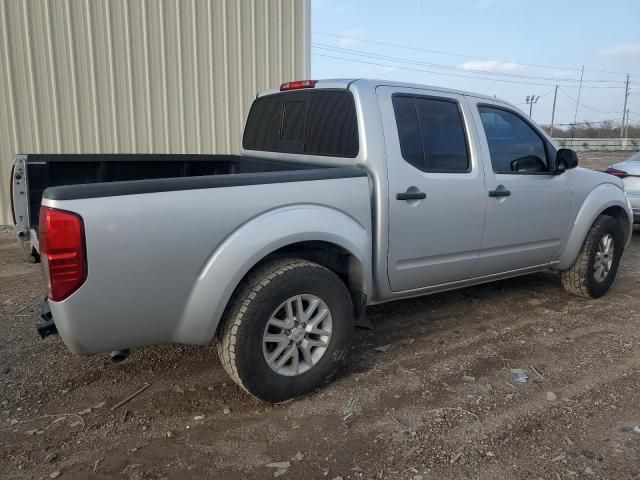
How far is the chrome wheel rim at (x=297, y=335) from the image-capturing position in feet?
9.71

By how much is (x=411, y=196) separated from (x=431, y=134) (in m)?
0.56

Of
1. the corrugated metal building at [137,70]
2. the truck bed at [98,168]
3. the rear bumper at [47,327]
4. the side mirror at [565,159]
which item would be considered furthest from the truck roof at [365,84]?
the corrugated metal building at [137,70]

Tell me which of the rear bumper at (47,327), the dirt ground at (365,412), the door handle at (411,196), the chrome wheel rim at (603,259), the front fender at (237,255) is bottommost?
the dirt ground at (365,412)

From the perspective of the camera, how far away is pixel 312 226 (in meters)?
2.99

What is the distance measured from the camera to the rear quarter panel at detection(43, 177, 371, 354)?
2371 mm

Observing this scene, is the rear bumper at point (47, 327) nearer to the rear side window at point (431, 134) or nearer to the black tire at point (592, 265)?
the rear side window at point (431, 134)

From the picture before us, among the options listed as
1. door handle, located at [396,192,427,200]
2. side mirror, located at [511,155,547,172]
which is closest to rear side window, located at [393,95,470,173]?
door handle, located at [396,192,427,200]

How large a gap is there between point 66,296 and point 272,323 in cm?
107

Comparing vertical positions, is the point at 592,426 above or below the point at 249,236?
below

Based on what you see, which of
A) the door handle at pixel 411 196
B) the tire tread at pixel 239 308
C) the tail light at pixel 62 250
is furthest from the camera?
the door handle at pixel 411 196

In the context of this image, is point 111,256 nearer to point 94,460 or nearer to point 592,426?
point 94,460

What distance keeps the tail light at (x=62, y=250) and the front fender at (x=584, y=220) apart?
13.3ft

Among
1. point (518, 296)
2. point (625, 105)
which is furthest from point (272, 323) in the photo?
point (625, 105)

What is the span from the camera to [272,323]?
2.93 metres
